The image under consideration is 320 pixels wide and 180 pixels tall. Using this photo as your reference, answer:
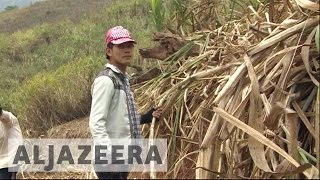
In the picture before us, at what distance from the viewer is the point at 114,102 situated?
2279 millimetres

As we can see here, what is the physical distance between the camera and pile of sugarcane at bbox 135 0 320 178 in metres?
1.97

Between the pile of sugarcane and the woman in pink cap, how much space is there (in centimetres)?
29

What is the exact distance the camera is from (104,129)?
222cm

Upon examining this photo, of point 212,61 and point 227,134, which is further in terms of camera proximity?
point 212,61

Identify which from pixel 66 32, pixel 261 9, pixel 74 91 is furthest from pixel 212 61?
pixel 66 32

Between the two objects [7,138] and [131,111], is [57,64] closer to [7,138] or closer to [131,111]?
[7,138]

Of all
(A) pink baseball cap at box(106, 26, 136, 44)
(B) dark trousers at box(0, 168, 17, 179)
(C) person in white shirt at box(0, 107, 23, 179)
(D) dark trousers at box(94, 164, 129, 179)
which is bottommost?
(B) dark trousers at box(0, 168, 17, 179)

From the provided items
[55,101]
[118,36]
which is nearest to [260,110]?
[118,36]

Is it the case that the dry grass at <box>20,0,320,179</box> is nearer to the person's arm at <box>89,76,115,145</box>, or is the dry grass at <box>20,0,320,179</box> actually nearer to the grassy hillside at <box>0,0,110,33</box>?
the person's arm at <box>89,76,115,145</box>

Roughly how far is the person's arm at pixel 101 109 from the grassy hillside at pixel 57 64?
2.79 m

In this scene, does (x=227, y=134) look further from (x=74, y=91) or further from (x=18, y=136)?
(x=74, y=91)

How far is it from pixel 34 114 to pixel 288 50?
3.37 m

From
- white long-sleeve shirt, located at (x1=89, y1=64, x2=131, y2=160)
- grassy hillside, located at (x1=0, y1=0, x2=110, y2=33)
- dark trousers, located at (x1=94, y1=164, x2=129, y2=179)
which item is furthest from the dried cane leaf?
grassy hillside, located at (x1=0, y1=0, x2=110, y2=33)

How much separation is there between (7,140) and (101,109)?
4.76 feet
